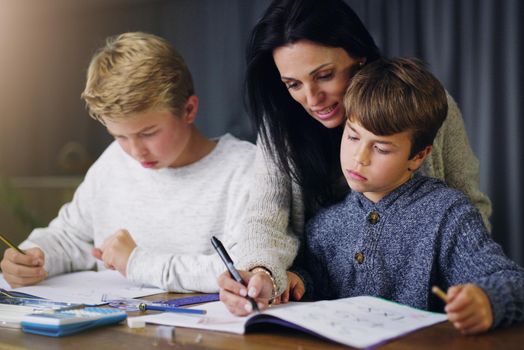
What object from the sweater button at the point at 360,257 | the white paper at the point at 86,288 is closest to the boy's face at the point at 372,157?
the sweater button at the point at 360,257

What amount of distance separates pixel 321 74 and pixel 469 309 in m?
0.60

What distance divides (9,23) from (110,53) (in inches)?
60.1

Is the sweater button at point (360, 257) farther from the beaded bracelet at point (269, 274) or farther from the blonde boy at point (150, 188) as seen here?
the blonde boy at point (150, 188)

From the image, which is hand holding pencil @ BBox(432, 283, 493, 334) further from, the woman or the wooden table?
the woman

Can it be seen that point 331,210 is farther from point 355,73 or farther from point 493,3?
point 493,3

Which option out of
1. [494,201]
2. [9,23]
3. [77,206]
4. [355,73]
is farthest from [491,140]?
[9,23]

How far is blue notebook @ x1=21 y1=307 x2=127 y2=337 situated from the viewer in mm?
1029

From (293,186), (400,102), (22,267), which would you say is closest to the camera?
(400,102)

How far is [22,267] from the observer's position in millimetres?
1580

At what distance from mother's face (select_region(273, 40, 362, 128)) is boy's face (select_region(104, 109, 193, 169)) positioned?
41 centimetres

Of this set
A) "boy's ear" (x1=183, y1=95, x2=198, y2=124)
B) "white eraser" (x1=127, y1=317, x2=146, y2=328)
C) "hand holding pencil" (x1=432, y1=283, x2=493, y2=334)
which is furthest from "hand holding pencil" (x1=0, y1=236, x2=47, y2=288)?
"hand holding pencil" (x1=432, y1=283, x2=493, y2=334)

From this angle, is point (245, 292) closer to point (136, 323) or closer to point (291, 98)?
point (136, 323)

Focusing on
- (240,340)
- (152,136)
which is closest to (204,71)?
(152,136)

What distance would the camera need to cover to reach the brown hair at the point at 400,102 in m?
1.16
